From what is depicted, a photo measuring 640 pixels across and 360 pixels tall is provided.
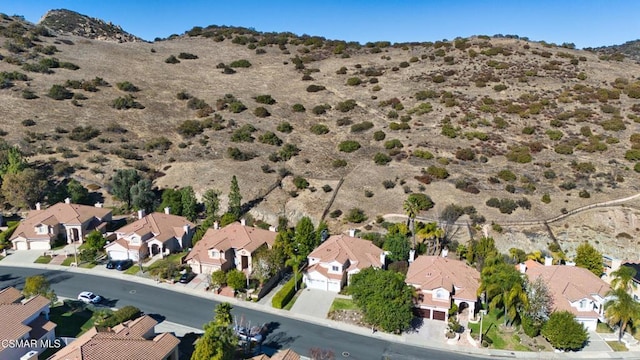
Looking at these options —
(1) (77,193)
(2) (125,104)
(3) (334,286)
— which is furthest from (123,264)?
(2) (125,104)

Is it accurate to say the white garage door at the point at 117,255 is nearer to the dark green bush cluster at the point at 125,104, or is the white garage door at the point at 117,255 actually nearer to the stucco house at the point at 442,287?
the stucco house at the point at 442,287

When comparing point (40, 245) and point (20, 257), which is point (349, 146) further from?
point (20, 257)

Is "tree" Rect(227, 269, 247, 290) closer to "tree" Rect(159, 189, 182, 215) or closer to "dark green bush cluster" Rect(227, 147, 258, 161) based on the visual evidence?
"tree" Rect(159, 189, 182, 215)

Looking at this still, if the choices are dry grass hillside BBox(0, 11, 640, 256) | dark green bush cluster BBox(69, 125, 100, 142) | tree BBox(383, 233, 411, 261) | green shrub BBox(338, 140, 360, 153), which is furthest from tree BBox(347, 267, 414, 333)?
dark green bush cluster BBox(69, 125, 100, 142)

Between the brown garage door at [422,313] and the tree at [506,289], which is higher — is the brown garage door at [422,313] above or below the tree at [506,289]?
below

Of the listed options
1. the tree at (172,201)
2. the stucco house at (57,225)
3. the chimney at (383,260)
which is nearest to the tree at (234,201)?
the tree at (172,201)

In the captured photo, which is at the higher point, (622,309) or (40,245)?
(40,245)
